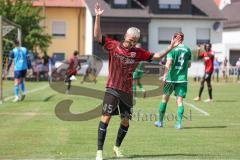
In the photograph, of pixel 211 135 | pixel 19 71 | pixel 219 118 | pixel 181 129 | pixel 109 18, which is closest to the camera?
pixel 211 135

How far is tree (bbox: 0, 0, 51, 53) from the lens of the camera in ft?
150

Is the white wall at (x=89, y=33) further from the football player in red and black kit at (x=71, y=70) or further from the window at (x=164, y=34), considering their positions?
the football player in red and black kit at (x=71, y=70)

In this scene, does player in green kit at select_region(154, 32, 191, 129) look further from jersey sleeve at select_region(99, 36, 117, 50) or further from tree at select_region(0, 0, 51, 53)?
tree at select_region(0, 0, 51, 53)

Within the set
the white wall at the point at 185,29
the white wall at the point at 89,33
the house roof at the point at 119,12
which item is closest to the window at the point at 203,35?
the white wall at the point at 185,29

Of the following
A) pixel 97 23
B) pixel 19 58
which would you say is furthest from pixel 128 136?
pixel 19 58

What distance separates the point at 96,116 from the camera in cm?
1762

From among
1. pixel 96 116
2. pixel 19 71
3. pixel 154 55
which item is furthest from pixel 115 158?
pixel 19 71

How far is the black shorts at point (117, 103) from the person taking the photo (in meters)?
10.1

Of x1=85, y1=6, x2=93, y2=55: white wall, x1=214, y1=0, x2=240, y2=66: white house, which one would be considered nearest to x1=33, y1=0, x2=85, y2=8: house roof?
x1=85, y1=6, x2=93, y2=55: white wall

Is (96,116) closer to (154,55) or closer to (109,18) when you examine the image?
(154,55)

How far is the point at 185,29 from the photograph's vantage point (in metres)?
62.6

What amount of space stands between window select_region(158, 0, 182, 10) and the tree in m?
17.7

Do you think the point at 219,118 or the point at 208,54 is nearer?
the point at 219,118

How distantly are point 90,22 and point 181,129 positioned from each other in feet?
160
